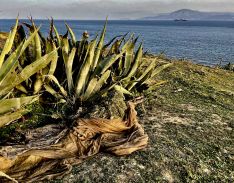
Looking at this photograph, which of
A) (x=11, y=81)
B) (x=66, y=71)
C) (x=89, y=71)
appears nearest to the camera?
(x=11, y=81)

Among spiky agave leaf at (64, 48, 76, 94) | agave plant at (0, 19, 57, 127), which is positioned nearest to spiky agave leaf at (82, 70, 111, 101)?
spiky agave leaf at (64, 48, 76, 94)

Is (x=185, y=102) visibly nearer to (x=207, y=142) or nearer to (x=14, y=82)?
(x=207, y=142)

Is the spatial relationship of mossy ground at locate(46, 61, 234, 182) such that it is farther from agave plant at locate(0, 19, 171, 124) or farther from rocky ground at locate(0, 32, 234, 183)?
agave plant at locate(0, 19, 171, 124)

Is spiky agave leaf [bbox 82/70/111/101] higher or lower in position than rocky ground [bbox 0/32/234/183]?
higher

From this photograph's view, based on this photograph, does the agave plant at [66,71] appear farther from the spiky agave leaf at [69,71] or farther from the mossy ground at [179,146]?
the mossy ground at [179,146]

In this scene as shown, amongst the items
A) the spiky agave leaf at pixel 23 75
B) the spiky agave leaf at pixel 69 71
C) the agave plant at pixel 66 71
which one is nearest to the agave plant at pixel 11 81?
the spiky agave leaf at pixel 23 75

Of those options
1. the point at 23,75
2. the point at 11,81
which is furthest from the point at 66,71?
the point at 11,81

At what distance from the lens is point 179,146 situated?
15.9ft

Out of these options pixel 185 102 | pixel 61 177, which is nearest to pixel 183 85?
pixel 185 102

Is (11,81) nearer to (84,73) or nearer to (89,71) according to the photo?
(84,73)

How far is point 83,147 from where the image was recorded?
14.0ft

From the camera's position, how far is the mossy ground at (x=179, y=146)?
4082mm

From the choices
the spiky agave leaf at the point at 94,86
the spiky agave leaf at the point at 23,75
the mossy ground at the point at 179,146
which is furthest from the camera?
the spiky agave leaf at the point at 94,86

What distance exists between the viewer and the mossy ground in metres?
4.08
